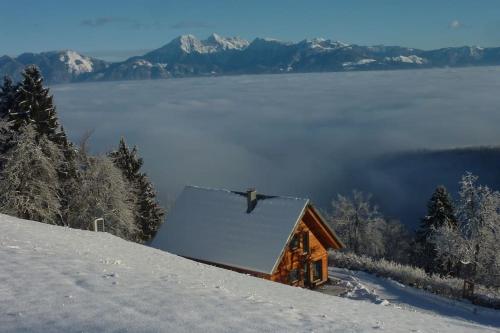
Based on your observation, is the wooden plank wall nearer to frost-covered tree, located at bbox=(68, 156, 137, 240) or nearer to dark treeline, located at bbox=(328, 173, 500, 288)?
dark treeline, located at bbox=(328, 173, 500, 288)

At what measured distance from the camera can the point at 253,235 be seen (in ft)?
105

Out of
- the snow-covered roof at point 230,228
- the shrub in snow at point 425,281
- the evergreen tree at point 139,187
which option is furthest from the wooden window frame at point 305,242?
the evergreen tree at point 139,187

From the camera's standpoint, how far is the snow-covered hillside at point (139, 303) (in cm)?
1016

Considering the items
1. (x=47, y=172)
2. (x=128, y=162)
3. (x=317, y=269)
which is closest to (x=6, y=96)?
(x=47, y=172)

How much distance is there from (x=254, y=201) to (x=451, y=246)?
22335 millimetres

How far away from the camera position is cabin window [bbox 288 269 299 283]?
109 ft

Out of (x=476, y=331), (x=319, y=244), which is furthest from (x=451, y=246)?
(x=476, y=331)

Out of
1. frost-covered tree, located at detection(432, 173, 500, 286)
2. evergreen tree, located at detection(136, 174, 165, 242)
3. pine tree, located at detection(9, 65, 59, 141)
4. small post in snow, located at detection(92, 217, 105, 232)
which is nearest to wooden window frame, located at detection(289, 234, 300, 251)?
small post in snow, located at detection(92, 217, 105, 232)

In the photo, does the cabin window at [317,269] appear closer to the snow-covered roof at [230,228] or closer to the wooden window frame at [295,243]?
the wooden window frame at [295,243]

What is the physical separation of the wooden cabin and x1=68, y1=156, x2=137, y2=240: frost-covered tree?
12.2m

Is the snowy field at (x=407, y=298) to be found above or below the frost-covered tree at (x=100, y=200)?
below

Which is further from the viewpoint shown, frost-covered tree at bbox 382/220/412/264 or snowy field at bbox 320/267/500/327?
frost-covered tree at bbox 382/220/412/264

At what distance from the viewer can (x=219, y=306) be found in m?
12.0

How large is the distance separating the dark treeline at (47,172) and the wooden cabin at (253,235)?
1182cm
